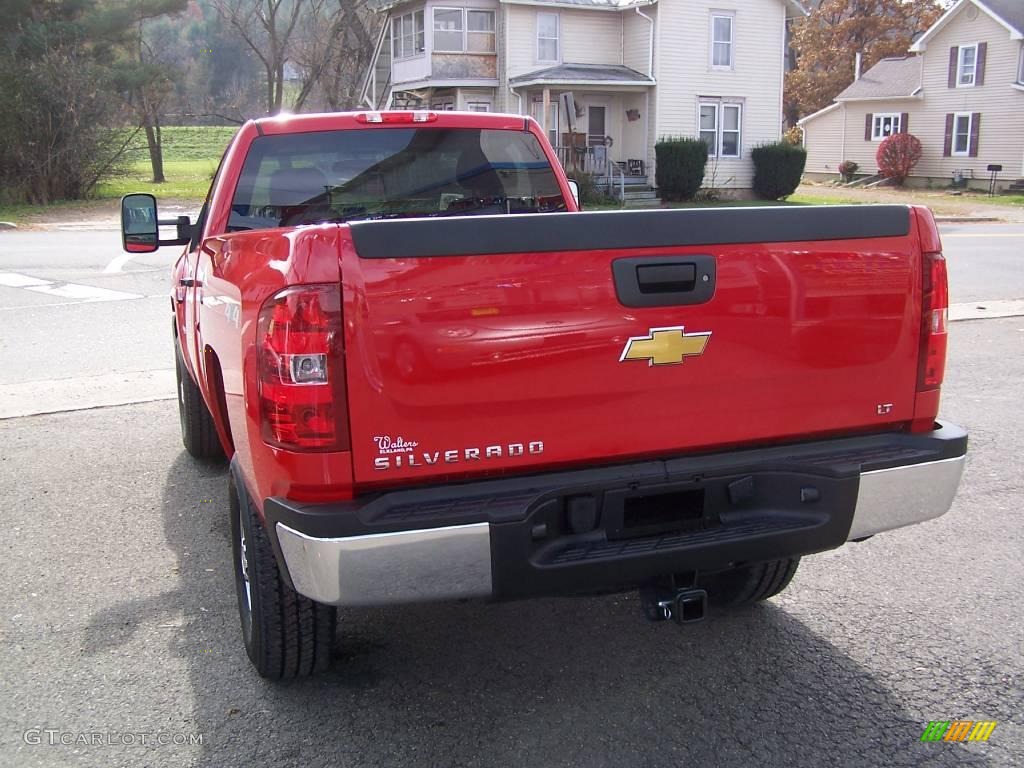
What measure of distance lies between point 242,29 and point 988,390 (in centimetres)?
3921

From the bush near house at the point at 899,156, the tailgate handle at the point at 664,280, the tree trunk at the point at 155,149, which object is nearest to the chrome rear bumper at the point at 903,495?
the tailgate handle at the point at 664,280

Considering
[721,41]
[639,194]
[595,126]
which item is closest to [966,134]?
[721,41]

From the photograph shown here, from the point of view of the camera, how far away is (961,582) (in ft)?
14.3

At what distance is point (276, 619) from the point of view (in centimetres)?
328

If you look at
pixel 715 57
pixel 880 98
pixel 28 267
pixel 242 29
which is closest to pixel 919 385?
pixel 28 267

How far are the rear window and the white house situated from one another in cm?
2733

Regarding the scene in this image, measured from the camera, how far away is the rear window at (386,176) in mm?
4789

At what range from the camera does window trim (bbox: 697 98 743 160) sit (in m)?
33.7

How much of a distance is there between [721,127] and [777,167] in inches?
93.0

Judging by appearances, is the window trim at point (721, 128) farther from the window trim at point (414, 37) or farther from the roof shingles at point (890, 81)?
the roof shingles at point (890, 81)

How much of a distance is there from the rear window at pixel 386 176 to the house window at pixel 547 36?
29463mm

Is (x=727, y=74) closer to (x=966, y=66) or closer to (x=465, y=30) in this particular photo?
(x=465, y=30)

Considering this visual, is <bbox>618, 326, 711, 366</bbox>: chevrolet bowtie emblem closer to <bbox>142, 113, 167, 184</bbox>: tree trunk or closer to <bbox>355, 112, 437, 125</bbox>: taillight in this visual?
<bbox>355, 112, 437, 125</bbox>: taillight

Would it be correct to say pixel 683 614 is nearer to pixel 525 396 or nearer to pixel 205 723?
pixel 525 396
